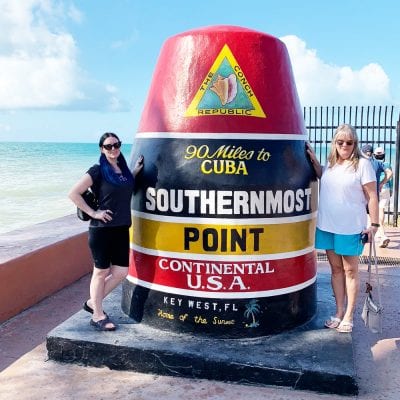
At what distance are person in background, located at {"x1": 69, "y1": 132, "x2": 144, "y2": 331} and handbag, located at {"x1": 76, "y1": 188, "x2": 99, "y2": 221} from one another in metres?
0.04

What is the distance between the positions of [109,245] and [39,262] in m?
1.93

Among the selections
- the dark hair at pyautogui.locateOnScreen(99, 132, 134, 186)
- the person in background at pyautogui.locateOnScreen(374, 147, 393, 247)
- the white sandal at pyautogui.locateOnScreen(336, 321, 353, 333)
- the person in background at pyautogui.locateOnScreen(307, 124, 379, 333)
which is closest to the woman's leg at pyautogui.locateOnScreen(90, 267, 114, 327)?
the dark hair at pyautogui.locateOnScreen(99, 132, 134, 186)

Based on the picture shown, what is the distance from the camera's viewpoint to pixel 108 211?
4.04 meters

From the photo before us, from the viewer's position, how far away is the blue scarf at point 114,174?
13.3 ft

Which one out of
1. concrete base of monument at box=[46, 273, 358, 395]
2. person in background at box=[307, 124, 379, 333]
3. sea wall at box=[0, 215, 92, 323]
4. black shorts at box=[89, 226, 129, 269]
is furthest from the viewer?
sea wall at box=[0, 215, 92, 323]

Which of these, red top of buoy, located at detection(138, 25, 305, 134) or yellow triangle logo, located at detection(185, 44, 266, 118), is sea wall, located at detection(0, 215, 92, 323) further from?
yellow triangle logo, located at detection(185, 44, 266, 118)

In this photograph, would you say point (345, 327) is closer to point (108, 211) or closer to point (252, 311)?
point (252, 311)

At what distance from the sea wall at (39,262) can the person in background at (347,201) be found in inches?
125

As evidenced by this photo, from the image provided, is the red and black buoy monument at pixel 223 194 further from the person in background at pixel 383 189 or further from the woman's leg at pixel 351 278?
the person in background at pixel 383 189

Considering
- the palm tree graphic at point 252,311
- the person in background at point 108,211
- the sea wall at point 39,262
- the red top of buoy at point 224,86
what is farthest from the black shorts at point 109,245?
the sea wall at point 39,262

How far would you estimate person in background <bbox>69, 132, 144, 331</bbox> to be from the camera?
4.03 m

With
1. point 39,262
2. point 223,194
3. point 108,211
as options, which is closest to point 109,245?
point 108,211

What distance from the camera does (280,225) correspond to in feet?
13.8

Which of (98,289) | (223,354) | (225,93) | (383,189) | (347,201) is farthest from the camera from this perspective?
(383,189)
